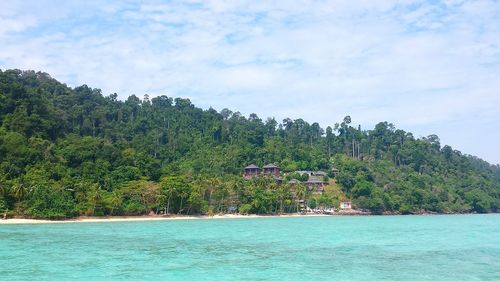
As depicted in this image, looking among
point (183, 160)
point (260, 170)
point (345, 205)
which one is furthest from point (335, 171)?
point (183, 160)

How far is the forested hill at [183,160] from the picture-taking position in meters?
59.4

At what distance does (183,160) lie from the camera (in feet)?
325

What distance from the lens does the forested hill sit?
2339 inches

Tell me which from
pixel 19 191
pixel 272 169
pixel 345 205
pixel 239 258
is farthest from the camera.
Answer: pixel 272 169

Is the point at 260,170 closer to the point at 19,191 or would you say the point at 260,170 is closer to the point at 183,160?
the point at 183,160

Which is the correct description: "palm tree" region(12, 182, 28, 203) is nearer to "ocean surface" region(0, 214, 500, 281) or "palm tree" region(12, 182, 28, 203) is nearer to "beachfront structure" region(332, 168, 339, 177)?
"ocean surface" region(0, 214, 500, 281)

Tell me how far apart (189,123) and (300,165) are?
29.3 meters

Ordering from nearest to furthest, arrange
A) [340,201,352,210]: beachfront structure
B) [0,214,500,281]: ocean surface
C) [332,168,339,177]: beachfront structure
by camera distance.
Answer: [0,214,500,281]: ocean surface, [340,201,352,210]: beachfront structure, [332,168,339,177]: beachfront structure

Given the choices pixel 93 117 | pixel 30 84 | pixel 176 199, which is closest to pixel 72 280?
pixel 176 199

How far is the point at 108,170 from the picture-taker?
67625 millimetres

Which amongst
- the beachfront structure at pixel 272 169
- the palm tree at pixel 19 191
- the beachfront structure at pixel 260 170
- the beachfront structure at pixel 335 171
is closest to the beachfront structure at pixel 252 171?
the beachfront structure at pixel 260 170

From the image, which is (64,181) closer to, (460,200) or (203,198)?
(203,198)

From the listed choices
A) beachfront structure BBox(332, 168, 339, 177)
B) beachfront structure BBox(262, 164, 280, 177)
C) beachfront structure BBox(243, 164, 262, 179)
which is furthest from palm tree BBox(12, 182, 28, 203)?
beachfront structure BBox(332, 168, 339, 177)

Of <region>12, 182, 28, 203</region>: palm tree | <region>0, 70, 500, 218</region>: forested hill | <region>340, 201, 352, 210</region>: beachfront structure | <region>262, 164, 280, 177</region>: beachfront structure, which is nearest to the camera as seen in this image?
<region>12, 182, 28, 203</region>: palm tree
